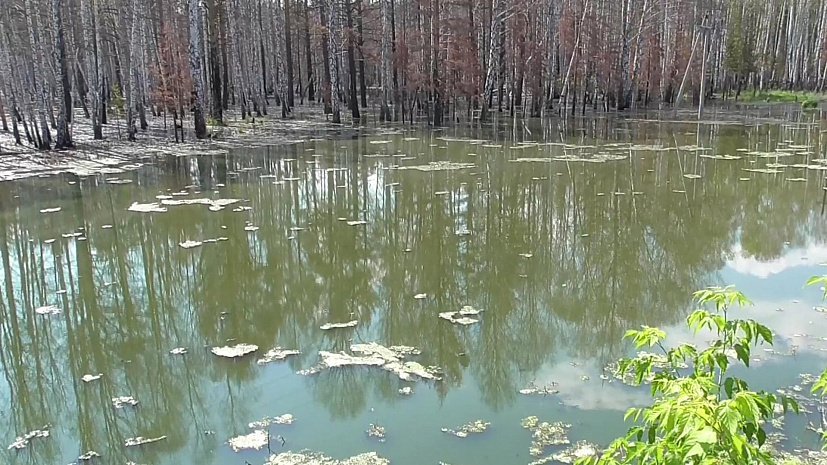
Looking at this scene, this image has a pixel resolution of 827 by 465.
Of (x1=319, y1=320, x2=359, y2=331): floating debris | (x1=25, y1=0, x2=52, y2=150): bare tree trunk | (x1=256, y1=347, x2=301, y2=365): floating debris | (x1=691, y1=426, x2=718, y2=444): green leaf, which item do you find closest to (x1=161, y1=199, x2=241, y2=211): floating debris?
(x1=319, y1=320, x2=359, y2=331): floating debris

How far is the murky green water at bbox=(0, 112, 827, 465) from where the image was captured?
448 centimetres

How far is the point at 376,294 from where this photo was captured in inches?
274

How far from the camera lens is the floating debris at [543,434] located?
4.02 m

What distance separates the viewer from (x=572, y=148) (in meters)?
18.4

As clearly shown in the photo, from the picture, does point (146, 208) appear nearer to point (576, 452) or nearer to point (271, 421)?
point (271, 421)

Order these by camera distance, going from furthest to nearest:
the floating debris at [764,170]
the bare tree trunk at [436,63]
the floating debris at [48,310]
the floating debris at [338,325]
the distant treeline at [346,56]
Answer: the bare tree trunk at [436,63], the distant treeline at [346,56], the floating debris at [764,170], the floating debris at [48,310], the floating debris at [338,325]

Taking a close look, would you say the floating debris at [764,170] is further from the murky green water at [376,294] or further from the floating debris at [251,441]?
the floating debris at [251,441]

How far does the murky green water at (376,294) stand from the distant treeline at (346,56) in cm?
753

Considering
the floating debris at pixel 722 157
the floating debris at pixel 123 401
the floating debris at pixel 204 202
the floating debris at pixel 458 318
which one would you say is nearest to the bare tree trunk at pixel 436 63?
the floating debris at pixel 722 157

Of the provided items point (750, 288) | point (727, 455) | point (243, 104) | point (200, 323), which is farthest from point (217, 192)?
point (243, 104)

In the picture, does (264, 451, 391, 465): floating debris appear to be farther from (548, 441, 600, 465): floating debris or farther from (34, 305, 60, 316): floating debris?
(34, 305, 60, 316): floating debris

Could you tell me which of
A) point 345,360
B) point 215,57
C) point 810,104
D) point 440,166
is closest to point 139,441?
point 345,360

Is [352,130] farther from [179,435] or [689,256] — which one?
[179,435]

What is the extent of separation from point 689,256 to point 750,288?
1.24 metres
